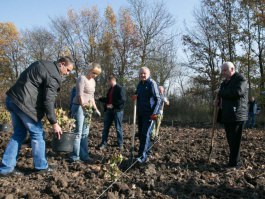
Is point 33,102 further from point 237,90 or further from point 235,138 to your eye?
point 235,138

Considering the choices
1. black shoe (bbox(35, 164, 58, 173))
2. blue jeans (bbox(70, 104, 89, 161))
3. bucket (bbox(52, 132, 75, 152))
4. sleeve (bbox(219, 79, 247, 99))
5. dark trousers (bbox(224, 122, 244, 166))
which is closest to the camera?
black shoe (bbox(35, 164, 58, 173))

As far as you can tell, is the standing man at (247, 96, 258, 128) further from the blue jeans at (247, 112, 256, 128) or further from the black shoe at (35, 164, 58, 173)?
the black shoe at (35, 164, 58, 173)

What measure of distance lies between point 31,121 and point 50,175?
78 centimetres

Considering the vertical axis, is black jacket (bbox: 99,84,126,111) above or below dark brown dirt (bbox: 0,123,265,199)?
above

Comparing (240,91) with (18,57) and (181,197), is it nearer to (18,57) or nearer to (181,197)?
(181,197)

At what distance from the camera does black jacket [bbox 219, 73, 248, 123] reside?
4781 mm

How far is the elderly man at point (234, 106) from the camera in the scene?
189 inches

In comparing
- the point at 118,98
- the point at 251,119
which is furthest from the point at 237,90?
the point at 251,119

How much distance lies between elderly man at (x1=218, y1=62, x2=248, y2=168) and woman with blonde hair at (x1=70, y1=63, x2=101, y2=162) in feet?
6.70

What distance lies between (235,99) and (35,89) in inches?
115

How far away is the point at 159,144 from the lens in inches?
282

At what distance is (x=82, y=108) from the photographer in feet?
17.0

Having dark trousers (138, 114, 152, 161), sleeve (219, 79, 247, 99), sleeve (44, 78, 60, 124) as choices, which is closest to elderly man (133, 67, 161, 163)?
dark trousers (138, 114, 152, 161)

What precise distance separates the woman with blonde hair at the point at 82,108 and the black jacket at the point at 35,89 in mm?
912
